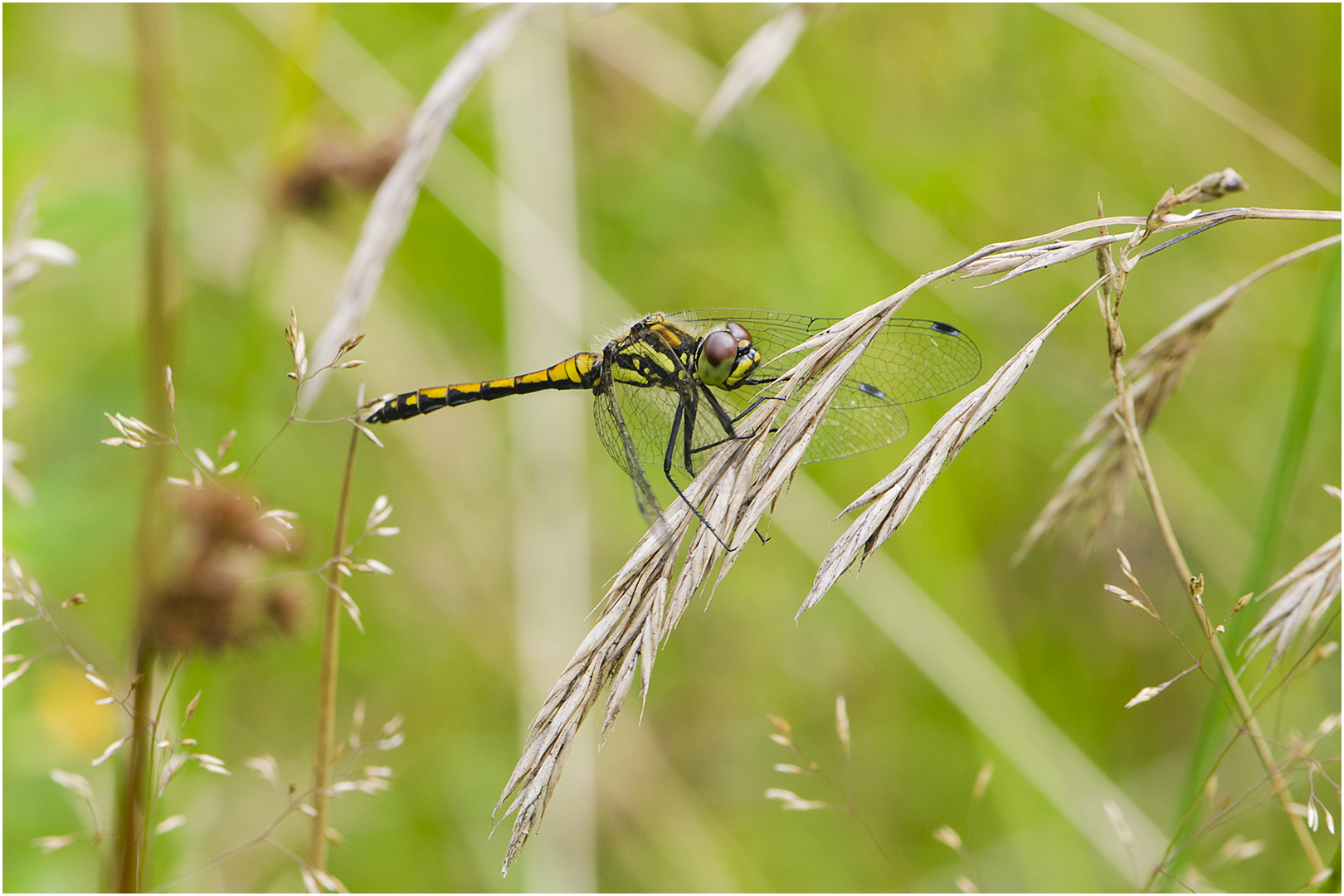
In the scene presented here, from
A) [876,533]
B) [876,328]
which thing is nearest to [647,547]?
[876,533]

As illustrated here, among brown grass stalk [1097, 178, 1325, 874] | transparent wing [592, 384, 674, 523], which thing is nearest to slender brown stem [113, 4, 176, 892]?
transparent wing [592, 384, 674, 523]

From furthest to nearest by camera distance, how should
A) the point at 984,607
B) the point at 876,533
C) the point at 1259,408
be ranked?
the point at 1259,408
the point at 984,607
the point at 876,533

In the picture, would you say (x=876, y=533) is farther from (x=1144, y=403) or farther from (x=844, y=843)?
(x=844, y=843)

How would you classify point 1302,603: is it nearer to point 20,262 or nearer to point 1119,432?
point 1119,432

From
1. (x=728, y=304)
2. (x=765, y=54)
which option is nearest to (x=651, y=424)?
(x=765, y=54)

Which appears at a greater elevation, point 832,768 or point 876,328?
point 876,328

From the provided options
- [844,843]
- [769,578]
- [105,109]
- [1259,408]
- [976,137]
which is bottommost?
[844,843]

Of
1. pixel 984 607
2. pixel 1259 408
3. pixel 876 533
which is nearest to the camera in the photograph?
pixel 876 533
